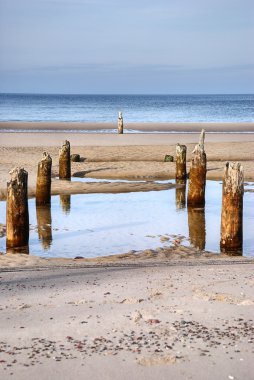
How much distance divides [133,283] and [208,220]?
7.94 meters

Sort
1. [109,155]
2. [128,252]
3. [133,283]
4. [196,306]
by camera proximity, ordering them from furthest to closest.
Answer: [109,155]
[128,252]
[133,283]
[196,306]

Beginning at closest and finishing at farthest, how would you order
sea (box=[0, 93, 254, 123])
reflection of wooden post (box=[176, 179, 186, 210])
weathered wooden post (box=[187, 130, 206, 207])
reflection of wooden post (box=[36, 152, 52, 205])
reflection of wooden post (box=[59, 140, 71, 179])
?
weathered wooden post (box=[187, 130, 206, 207])
reflection of wooden post (box=[36, 152, 52, 205])
reflection of wooden post (box=[176, 179, 186, 210])
reflection of wooden post (box=[59, 140, 71, 179])
sea (box=[0, 93, 254, 123])

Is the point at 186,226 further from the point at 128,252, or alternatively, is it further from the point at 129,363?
the point at 129,363

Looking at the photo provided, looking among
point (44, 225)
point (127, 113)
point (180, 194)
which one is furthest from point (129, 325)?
point (127, 113)

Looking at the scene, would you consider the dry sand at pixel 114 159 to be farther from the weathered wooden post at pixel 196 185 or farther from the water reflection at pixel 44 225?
the weathered wooden post at pixel 196 185

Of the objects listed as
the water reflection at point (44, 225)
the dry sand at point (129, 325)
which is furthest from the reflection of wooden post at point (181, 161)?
the dry sand at point (129, 325)

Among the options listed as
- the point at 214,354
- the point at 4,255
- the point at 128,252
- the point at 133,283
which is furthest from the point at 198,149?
the point at 214,354

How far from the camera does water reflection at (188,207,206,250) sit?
13711 millimetres

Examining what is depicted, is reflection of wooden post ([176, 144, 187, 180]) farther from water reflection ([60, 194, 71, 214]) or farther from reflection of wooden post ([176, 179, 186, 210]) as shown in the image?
water reflection ([60, 194, 71, 214])

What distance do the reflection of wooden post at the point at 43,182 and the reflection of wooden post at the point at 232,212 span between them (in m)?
6.47

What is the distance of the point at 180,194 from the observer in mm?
20688

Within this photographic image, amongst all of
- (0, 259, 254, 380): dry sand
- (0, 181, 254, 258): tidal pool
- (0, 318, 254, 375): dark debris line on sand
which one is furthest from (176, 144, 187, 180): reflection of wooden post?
(0, 318, 254, 375): dark debris line on sand

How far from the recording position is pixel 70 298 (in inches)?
300

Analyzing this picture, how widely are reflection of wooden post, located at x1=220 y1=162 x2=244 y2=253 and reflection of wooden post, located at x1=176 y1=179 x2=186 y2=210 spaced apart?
5.33 meters
